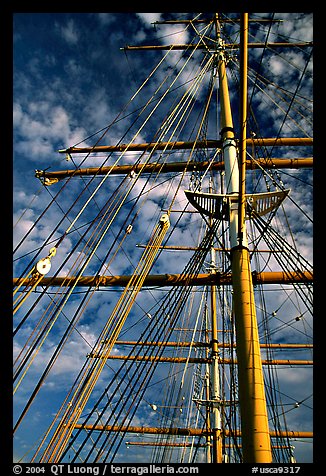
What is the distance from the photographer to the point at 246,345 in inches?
207

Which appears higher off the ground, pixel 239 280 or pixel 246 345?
pixel 239 280

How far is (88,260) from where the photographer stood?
17.7 ft

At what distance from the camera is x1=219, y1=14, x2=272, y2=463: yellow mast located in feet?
15.0

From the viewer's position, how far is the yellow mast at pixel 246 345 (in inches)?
180

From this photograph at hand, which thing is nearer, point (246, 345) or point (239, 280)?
point (246, 345)
